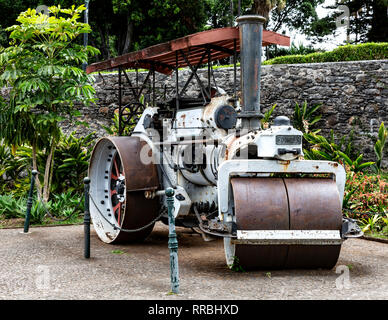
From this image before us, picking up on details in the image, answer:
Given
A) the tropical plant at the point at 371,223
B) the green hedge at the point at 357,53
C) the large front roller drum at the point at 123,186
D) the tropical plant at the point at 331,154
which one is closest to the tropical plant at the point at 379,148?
the tropical plant at the point at 331,154

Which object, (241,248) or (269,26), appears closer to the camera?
(241,248)

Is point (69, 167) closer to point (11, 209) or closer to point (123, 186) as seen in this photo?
point (11, 209)

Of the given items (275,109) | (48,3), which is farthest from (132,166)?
(48,3)

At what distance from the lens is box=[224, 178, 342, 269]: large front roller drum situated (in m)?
4.83

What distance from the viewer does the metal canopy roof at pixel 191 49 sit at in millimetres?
5816

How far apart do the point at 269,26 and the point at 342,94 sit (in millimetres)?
18558

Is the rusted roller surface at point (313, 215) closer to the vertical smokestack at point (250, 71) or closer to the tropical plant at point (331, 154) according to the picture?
the vertical smokestack at point (250, 71)

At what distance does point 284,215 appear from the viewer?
4.86 metres

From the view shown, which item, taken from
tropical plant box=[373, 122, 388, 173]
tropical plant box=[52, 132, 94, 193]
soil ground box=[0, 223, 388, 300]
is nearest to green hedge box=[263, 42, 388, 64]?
tropical plant box=[373, 122, 388, 173]

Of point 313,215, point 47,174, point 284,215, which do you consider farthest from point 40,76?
point 313,215

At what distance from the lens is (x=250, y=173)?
5.24 meters

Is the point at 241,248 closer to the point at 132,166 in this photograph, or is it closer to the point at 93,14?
the point at 132,166

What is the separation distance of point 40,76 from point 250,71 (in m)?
4.63

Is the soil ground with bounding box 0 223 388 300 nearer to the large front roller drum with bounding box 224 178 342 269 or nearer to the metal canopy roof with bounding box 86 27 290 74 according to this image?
the large front roller drum with bounding box 224 178 342 269
